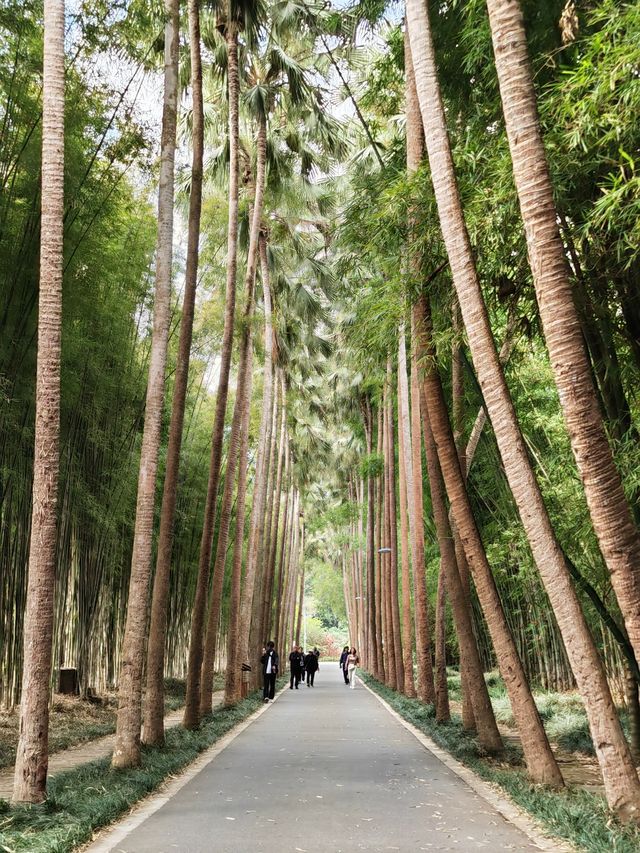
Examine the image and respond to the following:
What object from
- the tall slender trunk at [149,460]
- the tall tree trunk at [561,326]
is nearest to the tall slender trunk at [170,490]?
the tall slender trunk at [149,460]

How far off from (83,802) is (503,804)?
11.3 ft

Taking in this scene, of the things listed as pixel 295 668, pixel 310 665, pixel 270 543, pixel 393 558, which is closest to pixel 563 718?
pixel 393 558

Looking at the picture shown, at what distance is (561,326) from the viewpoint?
547 centimetres

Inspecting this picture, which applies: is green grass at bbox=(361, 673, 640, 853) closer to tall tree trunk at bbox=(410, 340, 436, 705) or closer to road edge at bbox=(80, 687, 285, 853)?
road edge at bbox=(80, 687, 285, 853)

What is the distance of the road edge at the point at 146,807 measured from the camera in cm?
524

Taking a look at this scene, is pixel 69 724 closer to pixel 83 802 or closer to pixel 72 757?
pixel 72 757

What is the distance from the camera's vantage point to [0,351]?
924 cm

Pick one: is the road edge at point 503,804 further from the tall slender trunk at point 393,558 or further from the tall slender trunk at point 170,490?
the tall slender trunk at point 393,558

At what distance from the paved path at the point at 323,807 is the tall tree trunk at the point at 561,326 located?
203 cm

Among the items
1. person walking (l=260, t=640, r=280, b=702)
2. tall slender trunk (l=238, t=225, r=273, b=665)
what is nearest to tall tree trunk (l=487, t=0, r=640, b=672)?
tall slender trunk (l=238, t=225, r=273, b=665)

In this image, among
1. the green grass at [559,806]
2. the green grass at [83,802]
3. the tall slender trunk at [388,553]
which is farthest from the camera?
the tall slender trunk at [388,553]

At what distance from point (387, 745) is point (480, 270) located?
6.86m

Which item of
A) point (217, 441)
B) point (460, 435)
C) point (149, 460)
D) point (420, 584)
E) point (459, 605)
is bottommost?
point (459, 605)

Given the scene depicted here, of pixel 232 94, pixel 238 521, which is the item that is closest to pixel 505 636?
pixel 232 94
